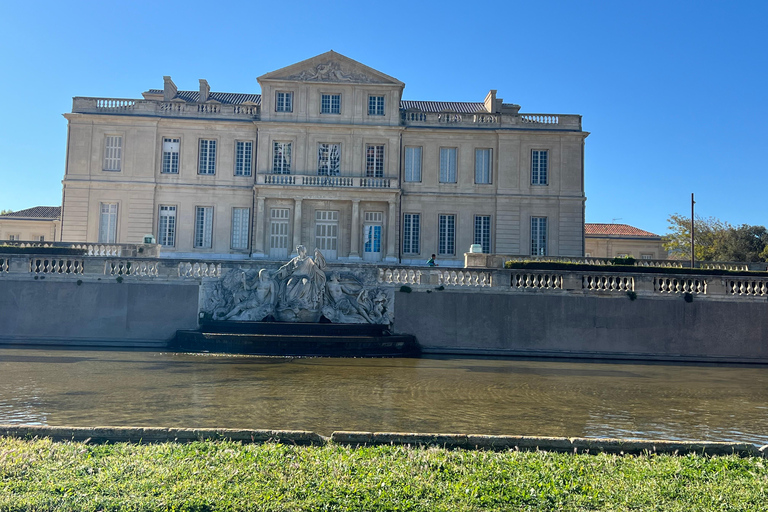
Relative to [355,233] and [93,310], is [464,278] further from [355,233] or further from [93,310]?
[355,233]

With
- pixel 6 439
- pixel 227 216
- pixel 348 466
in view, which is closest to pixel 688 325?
pixel 348 466

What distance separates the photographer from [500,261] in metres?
26.5

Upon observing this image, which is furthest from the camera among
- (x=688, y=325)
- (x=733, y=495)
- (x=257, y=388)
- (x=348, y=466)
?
(x=688, y=325)

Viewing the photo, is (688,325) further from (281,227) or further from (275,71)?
(275,71)

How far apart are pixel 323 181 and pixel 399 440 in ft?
97.6

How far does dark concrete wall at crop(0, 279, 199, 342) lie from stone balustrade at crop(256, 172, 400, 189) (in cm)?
1611

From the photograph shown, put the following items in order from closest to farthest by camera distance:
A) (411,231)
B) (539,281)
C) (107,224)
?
(539,281) → (107,224) → (411,231)

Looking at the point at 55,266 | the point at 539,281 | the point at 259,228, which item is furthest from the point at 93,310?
the point at 259,228

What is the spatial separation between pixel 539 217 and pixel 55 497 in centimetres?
3411

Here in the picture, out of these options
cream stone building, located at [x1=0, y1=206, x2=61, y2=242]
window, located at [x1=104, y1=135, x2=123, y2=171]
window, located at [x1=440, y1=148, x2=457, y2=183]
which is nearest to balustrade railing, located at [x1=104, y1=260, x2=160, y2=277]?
window, located at [x1=104, y1=135, x2=123, y2=171]

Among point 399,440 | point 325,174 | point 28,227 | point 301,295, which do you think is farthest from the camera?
point 28,227

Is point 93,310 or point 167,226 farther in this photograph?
point 167,226

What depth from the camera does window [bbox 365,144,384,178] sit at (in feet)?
119

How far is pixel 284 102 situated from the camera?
36375mm
